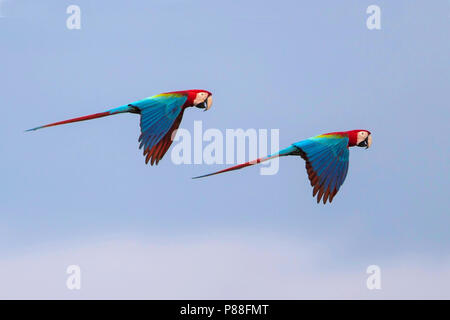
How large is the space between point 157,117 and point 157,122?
0.26ft

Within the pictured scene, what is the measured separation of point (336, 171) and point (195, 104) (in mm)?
2426

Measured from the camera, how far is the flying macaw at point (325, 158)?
1370 cm

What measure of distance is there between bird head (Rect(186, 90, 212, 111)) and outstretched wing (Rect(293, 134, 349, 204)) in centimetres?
151

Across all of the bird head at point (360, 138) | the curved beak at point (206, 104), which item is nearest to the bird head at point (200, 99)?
the curved beak at point (206, 104)

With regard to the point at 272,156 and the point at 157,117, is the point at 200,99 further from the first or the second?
the point at 272,156

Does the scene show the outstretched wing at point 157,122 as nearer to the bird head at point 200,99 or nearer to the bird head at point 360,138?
the bird head at point 200,99

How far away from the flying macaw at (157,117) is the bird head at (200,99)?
0.02 m

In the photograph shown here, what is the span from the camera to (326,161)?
13.9 m

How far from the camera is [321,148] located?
548 inches

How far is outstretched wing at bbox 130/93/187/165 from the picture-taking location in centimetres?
1352

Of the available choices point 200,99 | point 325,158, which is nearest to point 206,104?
point 200,99

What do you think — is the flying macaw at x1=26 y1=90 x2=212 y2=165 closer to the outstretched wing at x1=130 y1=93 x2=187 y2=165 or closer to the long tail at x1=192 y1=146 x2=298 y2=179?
the outstretched wing at x1=130 y1=93 x2=187 y2=165
